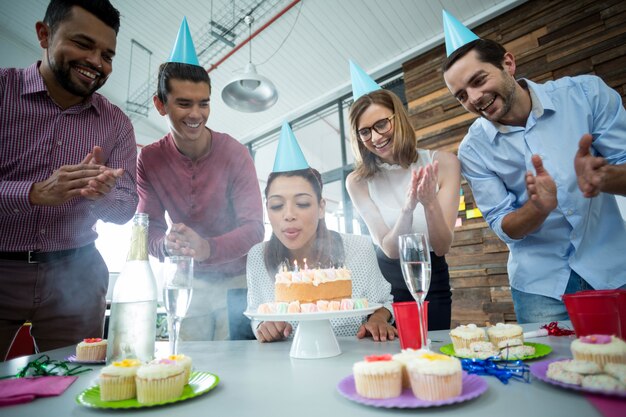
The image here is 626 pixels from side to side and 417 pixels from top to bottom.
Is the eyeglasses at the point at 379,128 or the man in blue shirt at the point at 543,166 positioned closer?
the man in blue shirt at the point at 543,166

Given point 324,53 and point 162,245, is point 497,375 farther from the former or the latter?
point 324,53

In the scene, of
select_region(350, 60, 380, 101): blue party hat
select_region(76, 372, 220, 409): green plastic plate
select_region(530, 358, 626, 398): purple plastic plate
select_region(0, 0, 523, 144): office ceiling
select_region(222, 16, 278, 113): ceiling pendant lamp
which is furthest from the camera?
select_region(0, 0, 523, 144): office ceiling

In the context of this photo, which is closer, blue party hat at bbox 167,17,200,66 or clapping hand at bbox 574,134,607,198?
clapping hand at bbox 574,134,607,198

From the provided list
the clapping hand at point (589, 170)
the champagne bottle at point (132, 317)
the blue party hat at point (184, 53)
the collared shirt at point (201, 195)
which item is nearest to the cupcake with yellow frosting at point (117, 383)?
the champagne bottle at point (132, 317)

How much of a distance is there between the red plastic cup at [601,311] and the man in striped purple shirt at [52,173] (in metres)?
1.52

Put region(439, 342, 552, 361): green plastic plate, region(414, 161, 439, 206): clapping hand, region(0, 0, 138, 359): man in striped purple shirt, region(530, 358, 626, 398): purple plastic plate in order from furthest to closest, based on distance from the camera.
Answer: region(0, 0, 138, 359): man in striped purple shirt → region(414, 161, 439, 206): clapping hand → region(439, 342, 552, 361): green plastic plate → region(530, 358, 626, 398): purple plastic plate

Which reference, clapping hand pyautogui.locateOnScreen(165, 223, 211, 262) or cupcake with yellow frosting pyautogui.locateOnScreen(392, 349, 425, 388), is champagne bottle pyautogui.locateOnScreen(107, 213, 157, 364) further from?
cupcake with yellow frosting pyautogui.locateOnScreen(392, 349, 425, 388)

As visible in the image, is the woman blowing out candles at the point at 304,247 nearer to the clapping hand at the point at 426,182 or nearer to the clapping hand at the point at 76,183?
the clapping hand at the point at 426,182

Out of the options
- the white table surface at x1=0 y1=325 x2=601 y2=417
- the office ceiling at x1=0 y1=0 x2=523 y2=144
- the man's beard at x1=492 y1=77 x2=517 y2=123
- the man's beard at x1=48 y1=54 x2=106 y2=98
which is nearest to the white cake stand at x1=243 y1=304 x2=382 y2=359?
the white table surface at x1=0 y1=325 x2=601 y2=417

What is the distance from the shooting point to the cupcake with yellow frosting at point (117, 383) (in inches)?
25.1

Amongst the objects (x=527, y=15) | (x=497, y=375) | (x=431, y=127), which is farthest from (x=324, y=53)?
(x=497, y=375)

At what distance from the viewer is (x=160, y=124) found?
6285 millimetres

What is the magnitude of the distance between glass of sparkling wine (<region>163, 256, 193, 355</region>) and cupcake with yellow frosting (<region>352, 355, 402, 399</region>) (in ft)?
1.74

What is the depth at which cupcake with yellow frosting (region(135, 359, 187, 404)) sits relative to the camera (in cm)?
62
